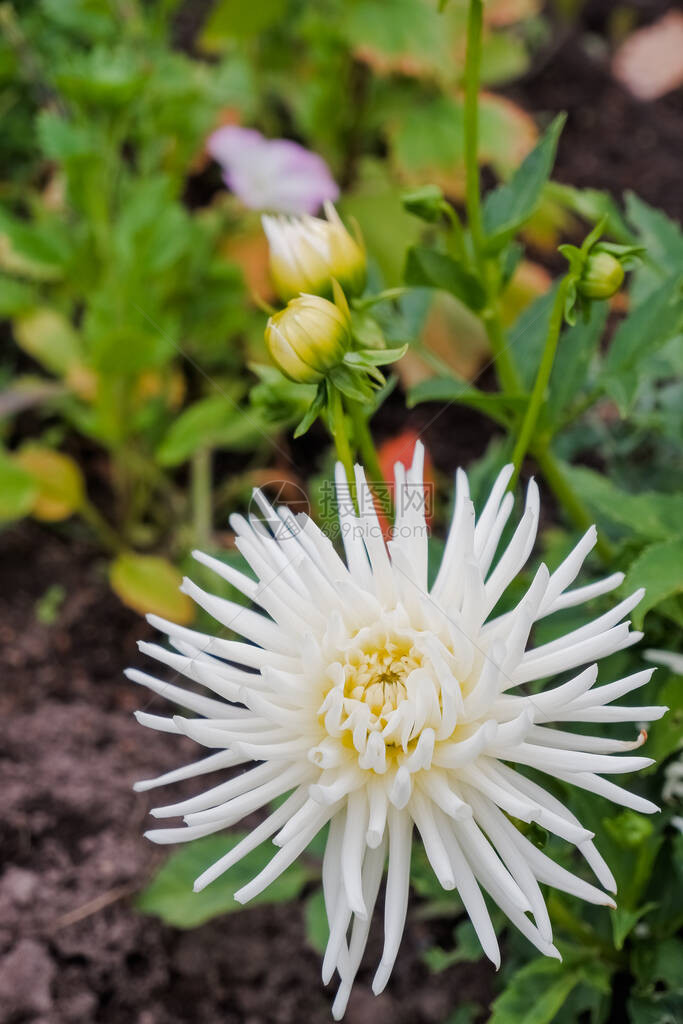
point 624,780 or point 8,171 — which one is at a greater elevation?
point 8,171

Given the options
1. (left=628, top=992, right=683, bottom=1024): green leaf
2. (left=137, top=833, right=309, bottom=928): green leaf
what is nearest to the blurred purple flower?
(left=137, top=833, right=309, bottom=928): green leaf

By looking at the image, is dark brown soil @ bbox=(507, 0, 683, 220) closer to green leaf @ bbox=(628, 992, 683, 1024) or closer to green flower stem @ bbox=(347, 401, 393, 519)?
green flower stem @ bbox=(347, 401, 393, 519)

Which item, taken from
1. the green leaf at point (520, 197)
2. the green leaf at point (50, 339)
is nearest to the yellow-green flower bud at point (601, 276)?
the green leaf at point (520, 197)

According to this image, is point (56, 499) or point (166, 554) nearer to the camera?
point (56, 499)

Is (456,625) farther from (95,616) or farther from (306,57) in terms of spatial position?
(306,57)

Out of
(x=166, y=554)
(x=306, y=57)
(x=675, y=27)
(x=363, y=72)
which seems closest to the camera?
(x=166, y=554)

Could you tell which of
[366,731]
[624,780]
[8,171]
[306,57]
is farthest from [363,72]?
[366,731]

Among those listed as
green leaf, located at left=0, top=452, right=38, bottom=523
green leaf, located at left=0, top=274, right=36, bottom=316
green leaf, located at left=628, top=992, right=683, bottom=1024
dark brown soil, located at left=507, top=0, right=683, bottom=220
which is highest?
dark brown soil, located at left=507, top=0, right=683, bottom=220

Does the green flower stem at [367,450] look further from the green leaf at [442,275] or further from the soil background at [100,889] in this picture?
the soil background at [100,889]

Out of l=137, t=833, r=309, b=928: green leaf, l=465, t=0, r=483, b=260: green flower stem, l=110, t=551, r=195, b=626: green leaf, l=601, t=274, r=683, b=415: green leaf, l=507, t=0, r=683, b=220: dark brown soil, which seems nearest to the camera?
l=465, t=0, r=483, b=260: green flower stem
